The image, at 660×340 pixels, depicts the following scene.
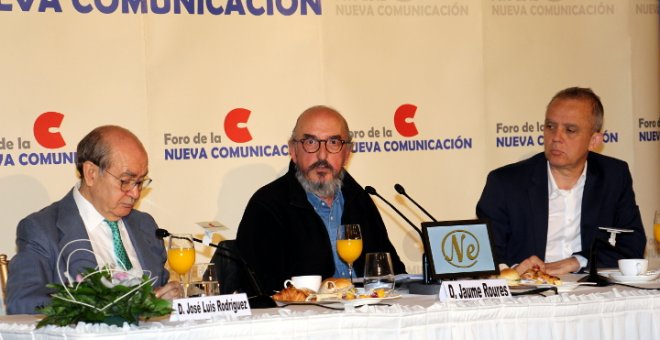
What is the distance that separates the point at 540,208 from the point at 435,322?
7.51ft

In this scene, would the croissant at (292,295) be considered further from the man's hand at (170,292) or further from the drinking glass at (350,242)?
the drinking glass at (350,242)

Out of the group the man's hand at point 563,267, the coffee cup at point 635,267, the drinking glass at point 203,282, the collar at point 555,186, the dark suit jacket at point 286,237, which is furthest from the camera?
the collar at point 555,186

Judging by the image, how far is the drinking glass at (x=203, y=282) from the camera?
3906 millimetres

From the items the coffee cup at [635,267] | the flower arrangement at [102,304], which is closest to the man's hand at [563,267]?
the coffee cup at [635,267]

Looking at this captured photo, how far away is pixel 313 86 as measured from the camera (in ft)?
21.9

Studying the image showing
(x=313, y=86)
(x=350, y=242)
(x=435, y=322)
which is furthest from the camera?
(x=313, y=86)

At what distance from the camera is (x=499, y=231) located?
5.84m

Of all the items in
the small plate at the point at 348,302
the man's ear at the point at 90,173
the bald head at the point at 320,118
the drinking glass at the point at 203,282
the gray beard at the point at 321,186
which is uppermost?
the bald head at the point at 320,118

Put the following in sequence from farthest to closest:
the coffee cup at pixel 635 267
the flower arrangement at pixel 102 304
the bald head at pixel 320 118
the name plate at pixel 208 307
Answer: the bald head at pixel 320 118 → the coffee cup at pixel 635 267 → the name plate at pixel 208 307 → the flower arrangement at pixel 102 304

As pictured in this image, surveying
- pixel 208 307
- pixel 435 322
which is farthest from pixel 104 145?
pixel 435 322

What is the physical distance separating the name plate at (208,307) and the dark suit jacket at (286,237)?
1.64 m

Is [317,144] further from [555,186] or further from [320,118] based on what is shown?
[555,186]

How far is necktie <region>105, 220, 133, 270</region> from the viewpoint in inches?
187

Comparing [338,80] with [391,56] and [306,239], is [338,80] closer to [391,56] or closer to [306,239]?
[391,56]
